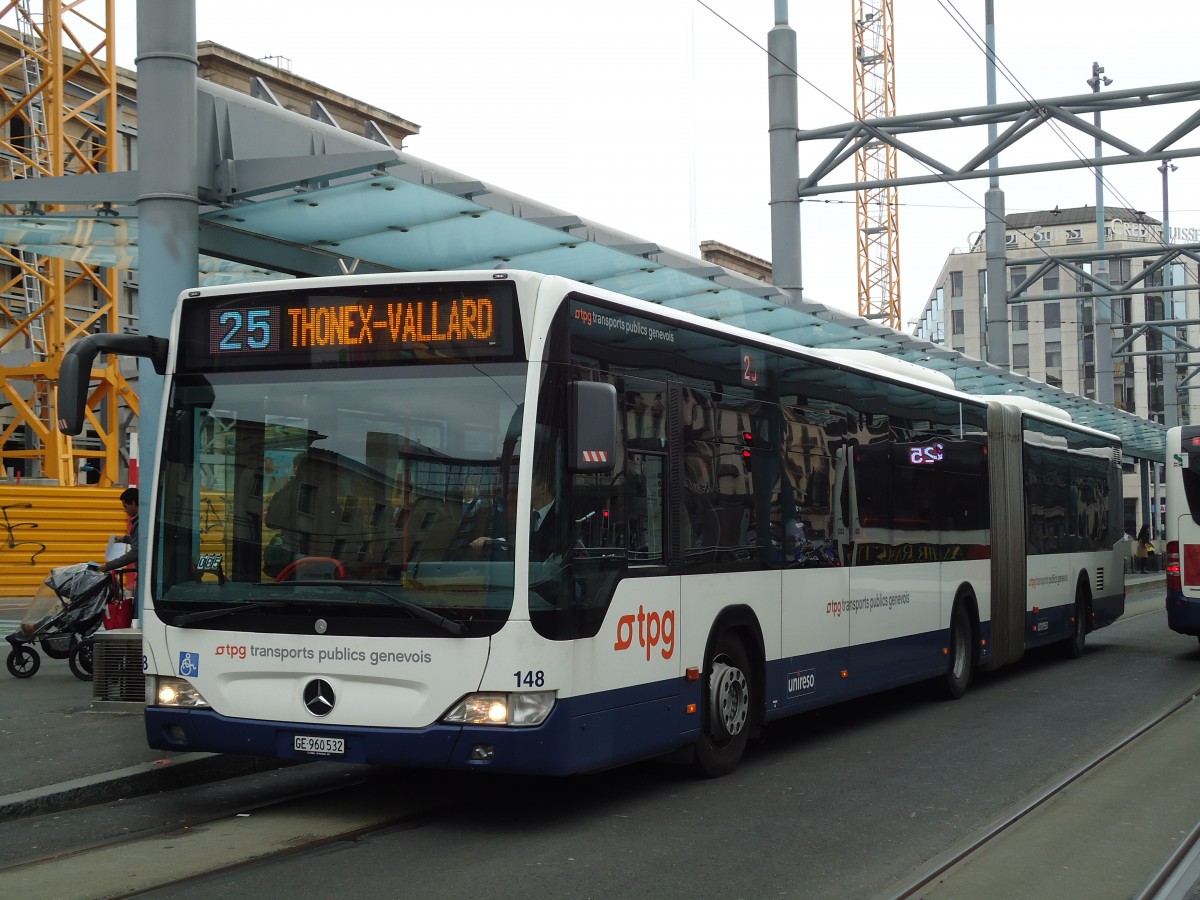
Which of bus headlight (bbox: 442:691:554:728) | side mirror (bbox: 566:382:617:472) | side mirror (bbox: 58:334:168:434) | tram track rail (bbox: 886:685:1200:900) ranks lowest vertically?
tram track rail (bbox: 886:685:1200:900)

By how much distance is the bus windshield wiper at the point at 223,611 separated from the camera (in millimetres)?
7891

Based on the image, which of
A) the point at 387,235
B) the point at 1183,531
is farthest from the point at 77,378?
the point at 1183,531

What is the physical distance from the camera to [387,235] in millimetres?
12703

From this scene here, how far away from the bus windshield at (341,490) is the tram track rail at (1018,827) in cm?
234

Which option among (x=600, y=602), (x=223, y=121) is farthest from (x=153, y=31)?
(x=600, y=602)

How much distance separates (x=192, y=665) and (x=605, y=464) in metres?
2.50

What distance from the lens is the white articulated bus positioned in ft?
24.7

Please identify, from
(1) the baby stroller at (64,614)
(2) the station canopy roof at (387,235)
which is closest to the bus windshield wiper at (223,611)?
(2) the station canopy roof at (387,235)

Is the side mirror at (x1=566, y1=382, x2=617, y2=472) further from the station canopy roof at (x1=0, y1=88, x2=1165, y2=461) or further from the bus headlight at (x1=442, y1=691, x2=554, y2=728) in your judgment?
the station canopy roof at (x1=0, y1=88, x2=1165, y2=461)

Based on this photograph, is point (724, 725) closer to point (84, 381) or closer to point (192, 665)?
point (192, 665)

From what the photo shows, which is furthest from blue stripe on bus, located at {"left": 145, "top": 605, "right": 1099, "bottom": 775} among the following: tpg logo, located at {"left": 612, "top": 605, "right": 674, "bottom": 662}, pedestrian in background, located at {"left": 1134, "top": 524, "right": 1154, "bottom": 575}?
pedestrian in background, located at {"left": 1134, "top": 524, "right": 1154, "bottom": 575}

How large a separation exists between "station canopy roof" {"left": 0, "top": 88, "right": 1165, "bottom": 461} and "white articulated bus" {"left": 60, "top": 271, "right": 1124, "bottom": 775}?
2.66 m

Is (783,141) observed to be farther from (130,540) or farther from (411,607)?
(411,607)

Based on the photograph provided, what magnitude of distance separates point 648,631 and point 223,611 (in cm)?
232
